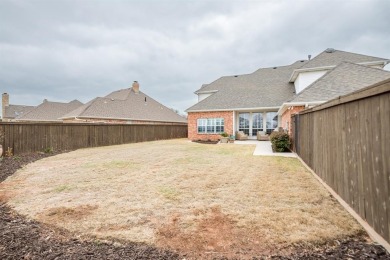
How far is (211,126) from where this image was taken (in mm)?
20500

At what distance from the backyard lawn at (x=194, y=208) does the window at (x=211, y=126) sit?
1326 centimetres

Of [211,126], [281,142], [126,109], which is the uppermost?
[126,109]

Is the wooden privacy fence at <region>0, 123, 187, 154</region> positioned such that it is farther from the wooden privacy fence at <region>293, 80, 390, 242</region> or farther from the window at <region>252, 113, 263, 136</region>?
the wooden privacy fence at <region>293, 80, 390, 242</region>

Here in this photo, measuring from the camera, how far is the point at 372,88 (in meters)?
2.65

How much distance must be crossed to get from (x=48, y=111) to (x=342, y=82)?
37180 millimetres

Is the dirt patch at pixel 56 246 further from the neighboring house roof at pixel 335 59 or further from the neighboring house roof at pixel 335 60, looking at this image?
the neighboring house roof at pixel 335 59

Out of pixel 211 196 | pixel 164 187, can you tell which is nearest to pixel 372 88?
pixel 211 196

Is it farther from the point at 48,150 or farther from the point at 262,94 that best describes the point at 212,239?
the point at 262,94

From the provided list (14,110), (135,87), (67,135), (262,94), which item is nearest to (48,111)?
(135,87)

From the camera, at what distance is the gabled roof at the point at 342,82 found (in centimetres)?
1121

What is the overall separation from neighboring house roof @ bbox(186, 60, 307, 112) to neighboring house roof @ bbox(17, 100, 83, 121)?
914 inches

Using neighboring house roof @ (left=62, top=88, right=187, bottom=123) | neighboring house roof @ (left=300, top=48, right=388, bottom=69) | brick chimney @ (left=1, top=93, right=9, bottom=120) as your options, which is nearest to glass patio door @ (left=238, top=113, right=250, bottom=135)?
neighboring house roof @ (left=300, top=48, right=388, bottom=69)

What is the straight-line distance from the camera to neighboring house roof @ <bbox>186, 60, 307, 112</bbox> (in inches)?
769

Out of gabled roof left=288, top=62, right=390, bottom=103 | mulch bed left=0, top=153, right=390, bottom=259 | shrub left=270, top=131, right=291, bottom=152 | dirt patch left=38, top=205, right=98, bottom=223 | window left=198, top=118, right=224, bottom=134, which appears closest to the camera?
mulch bed left=0, top=153, right=390, bottom=259
